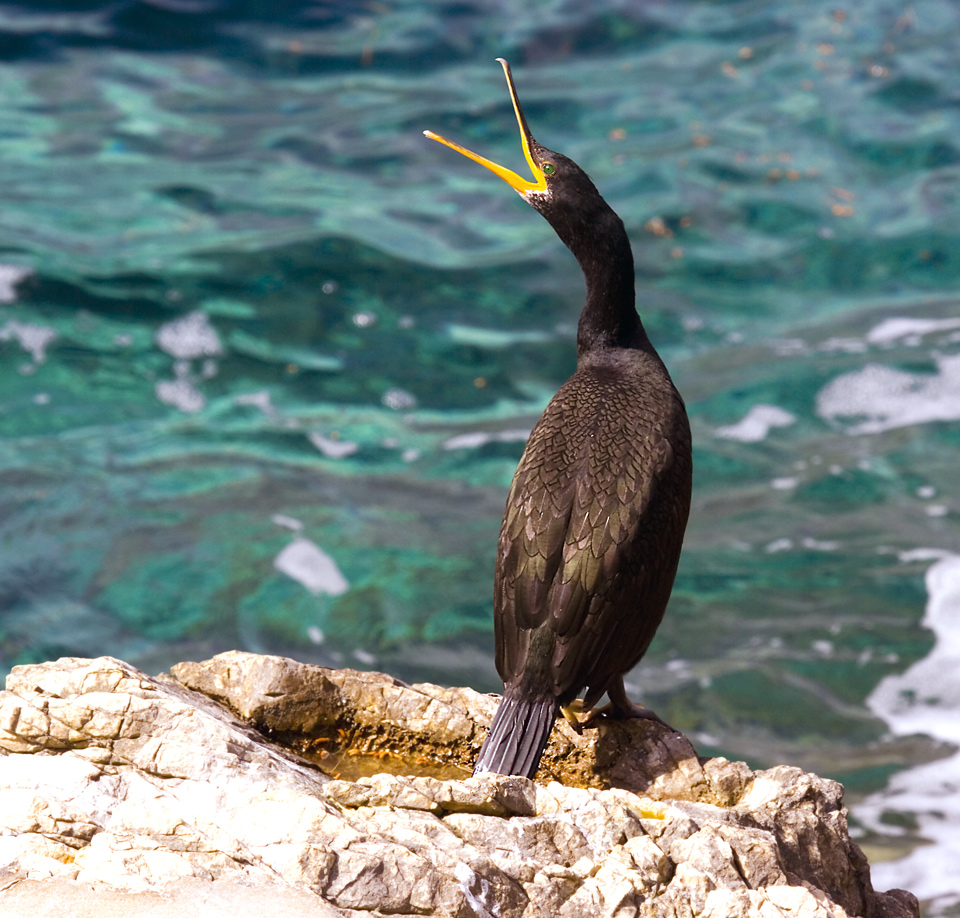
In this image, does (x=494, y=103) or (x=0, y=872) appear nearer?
(x=0, y=872)

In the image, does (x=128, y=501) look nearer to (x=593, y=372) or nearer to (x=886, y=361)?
(x=593, y=372)

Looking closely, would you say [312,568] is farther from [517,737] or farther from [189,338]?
[517,737]

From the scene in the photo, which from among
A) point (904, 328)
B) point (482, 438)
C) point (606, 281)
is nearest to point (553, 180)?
point (606, 281)

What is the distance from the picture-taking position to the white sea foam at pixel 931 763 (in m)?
8.40

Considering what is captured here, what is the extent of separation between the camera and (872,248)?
15992 millimetres

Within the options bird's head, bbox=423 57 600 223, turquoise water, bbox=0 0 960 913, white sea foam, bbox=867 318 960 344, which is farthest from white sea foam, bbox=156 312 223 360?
bird's head, bbox=423 57 600 223

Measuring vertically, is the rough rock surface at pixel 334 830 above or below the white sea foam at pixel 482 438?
above

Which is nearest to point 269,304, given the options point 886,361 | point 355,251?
point 355,251

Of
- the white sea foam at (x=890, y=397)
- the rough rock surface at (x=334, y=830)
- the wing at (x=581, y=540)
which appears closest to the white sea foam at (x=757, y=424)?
the white sea foam at (x=890, y=397)

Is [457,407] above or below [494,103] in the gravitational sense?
below

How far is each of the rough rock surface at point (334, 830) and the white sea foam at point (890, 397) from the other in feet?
30.6

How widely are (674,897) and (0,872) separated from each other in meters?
1.90

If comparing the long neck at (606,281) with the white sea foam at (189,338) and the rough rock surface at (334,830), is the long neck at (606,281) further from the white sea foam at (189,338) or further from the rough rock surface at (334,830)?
the white sea foam at (189,338)

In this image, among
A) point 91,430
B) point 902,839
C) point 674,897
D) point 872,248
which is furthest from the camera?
point 872,248
